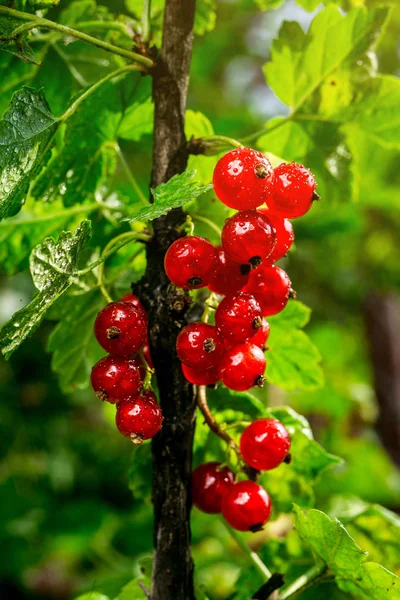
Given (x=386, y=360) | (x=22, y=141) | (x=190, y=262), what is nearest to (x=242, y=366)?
(x=190, y=262)

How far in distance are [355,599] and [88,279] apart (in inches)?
31.1

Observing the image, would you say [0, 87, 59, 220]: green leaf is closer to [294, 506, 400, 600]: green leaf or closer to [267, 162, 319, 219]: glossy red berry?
[267, 162, 319, 219]: glossy red berry

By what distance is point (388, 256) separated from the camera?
3326 mm

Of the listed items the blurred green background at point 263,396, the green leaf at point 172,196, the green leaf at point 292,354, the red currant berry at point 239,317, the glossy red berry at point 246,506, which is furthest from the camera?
the blurred green background at point 263,396

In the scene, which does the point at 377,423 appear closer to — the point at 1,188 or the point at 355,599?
the point at 355,599

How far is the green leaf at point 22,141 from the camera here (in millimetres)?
795

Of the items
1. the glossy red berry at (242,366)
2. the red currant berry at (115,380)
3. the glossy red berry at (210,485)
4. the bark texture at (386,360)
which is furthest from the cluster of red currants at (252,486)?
the bark texture at (386,360)

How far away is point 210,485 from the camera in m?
0.97

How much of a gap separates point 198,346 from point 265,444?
21 centimetres

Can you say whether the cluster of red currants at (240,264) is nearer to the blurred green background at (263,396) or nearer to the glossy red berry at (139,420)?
the glossy red berry at (139,420)

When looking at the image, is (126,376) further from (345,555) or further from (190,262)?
(345,555)

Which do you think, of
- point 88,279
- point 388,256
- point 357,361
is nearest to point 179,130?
point 88,279

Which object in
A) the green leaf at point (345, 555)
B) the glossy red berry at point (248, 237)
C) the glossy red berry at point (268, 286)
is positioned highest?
the glossy red berry at point (248, 237)

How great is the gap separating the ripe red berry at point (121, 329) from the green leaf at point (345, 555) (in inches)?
13.0
